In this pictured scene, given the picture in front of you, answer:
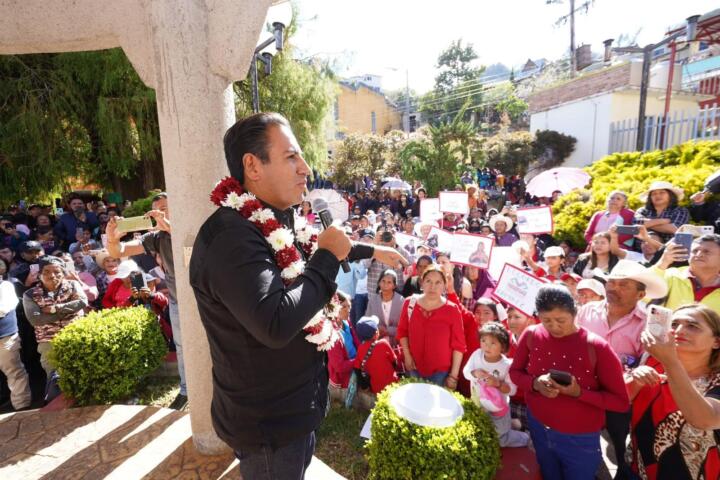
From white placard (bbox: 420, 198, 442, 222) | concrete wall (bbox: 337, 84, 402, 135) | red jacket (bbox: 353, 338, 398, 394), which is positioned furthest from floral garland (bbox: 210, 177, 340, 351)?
concrete wall (bbox: 337, 84, 402, 135)

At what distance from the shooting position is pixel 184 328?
2826 mm

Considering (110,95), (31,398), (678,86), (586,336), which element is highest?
(678,86)

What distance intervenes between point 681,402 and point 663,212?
4.68 m

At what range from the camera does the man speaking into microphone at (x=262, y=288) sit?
1299 millimetres

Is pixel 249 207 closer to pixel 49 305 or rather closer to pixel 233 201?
pixel 233 201

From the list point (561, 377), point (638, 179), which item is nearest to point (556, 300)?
point (561, 377)

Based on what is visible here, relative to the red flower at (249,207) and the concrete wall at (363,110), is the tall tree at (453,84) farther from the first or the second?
the red flower at (249,207)

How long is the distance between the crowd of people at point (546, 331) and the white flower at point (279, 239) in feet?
3.60

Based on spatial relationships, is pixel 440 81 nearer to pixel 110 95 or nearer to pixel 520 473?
pixel 110 95

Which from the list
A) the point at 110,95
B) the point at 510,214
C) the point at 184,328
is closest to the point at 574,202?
the point at 510,214

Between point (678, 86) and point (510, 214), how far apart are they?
47.8 ft

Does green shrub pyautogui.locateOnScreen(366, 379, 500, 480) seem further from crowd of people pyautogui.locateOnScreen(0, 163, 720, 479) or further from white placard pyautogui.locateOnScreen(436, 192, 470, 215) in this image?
white placard pyautogui.locateOnScreen(436, 192, 470, 215)

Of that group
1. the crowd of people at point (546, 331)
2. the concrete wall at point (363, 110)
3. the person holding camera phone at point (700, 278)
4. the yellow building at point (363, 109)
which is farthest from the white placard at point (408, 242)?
the yellow building at point (363, 109)

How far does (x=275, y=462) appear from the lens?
5.18ft
